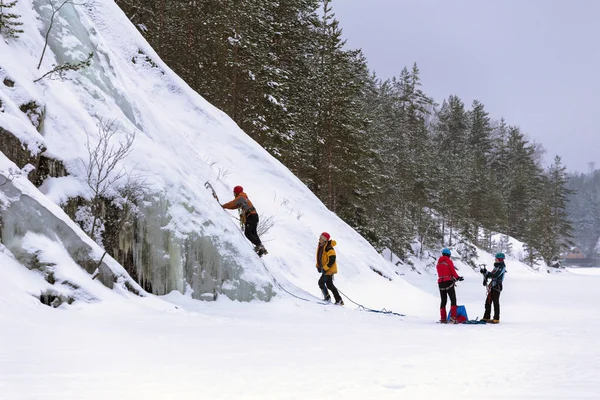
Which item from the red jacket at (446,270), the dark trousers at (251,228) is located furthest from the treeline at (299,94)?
the red jacket at (446,270)

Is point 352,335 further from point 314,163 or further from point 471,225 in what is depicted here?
point 471,225

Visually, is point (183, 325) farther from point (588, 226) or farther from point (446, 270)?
point (588, 226)

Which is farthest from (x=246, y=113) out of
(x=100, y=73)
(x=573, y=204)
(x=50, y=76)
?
(x=573, y=204)

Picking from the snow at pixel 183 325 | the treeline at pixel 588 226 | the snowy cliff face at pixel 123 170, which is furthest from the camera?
the treeline at pixel 588 226

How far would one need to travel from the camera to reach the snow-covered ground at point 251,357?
400 centimetres

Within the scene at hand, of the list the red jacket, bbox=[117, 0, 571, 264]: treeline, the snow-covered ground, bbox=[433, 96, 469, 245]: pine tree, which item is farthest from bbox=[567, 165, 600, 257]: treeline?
the snow-covered ground

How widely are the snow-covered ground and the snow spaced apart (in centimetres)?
2

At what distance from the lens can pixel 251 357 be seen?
543 centimetres

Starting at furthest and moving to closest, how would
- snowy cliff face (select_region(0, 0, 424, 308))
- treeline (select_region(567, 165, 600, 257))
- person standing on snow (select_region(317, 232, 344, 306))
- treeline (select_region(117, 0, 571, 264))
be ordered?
treeline (select_region(567, 165, 600, 257)) → treeline (select_region(117, 0, 571, 264)) → person standing on snow (select_region(317, 232, 344, 306)) → snowy cliff face (select_region(0, 0, 424, 308))

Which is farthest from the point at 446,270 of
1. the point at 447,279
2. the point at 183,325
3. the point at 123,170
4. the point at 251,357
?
the point at 251,357

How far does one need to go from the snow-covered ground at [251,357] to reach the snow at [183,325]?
0.08 ft

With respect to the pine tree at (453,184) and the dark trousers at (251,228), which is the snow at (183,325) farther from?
the pine tree at (453,184)

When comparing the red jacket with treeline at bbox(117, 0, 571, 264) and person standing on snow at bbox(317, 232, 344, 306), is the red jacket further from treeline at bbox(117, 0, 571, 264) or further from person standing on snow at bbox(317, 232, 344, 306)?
treeline at bbox(117, 0, 571, 264)

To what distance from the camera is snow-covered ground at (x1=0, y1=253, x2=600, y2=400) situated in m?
4.00
